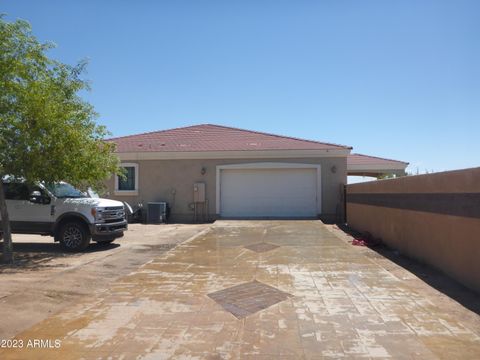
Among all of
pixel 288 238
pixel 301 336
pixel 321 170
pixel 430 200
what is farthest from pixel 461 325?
pixel 321 170

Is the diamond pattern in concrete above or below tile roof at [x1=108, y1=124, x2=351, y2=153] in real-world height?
below

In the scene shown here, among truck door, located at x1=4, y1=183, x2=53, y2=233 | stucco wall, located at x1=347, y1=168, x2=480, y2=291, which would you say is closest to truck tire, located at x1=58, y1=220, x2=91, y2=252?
truck door, located at x1=4, y1=183, x2=53, y2=233

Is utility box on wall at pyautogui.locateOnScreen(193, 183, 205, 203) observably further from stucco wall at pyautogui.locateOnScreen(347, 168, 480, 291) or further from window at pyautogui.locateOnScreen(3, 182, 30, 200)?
window at pyautogui.locateOnScreen(3, 182, 30, 200)

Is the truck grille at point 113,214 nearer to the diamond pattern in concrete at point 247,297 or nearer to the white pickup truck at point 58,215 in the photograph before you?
the white pickup truck at point 58,215

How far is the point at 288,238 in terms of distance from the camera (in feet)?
45.8

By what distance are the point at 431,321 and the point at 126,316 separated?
3.96 m

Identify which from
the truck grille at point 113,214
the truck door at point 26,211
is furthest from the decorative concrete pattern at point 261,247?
the truck door at point 26,211

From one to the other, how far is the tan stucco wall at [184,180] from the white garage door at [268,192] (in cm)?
48

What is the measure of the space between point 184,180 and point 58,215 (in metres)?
10.0

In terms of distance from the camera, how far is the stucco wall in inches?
281

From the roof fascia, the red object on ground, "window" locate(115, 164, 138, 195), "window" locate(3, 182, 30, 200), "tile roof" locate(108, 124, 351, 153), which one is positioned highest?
"tile roof" locate(108, 124, 351, 153)

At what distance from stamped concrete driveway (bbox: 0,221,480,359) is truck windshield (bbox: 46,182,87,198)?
457 centimetres

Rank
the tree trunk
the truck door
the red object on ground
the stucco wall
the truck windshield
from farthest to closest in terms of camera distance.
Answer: the red object on ground → the truck windshield → the truck door → the tree trunk → the stucco wall

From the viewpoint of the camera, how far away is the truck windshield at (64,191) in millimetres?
12599
